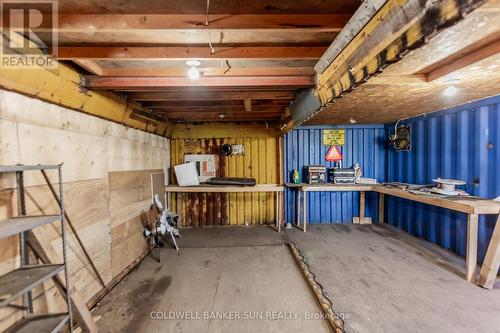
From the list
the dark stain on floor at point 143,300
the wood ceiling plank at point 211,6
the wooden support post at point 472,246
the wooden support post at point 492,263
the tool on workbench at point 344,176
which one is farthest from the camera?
the tool on workbench at point 344,176

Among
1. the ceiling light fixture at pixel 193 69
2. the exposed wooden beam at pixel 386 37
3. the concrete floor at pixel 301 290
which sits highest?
the ceiling light fixture at pixel 193 69

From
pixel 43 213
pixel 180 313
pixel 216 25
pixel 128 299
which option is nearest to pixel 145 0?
pixel 216 25

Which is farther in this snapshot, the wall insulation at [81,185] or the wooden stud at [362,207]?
the wooden stud at [362,207]

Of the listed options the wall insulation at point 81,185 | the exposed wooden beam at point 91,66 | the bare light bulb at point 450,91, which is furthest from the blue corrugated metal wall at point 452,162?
the wall insulation at point 81,185

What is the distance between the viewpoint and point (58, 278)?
70.1 inches

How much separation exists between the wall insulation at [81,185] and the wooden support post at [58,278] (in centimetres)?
4

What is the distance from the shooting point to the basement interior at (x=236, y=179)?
4.34 ft

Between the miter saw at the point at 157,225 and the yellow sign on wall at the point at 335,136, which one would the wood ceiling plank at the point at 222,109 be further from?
the yellow sign on wall at the point at 335,136

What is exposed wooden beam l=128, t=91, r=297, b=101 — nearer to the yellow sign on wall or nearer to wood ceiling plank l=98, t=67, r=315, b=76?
wood ceiling plank l=98, t=67, r=315, b=76

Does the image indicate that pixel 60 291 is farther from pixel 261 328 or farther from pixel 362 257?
pixel 362 257

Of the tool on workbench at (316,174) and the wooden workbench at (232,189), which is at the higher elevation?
the tool on workbench at (316,174)

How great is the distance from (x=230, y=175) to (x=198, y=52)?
11.3 feet

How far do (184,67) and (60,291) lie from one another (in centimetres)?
221

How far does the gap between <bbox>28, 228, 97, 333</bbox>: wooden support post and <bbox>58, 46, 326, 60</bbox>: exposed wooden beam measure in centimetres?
137
